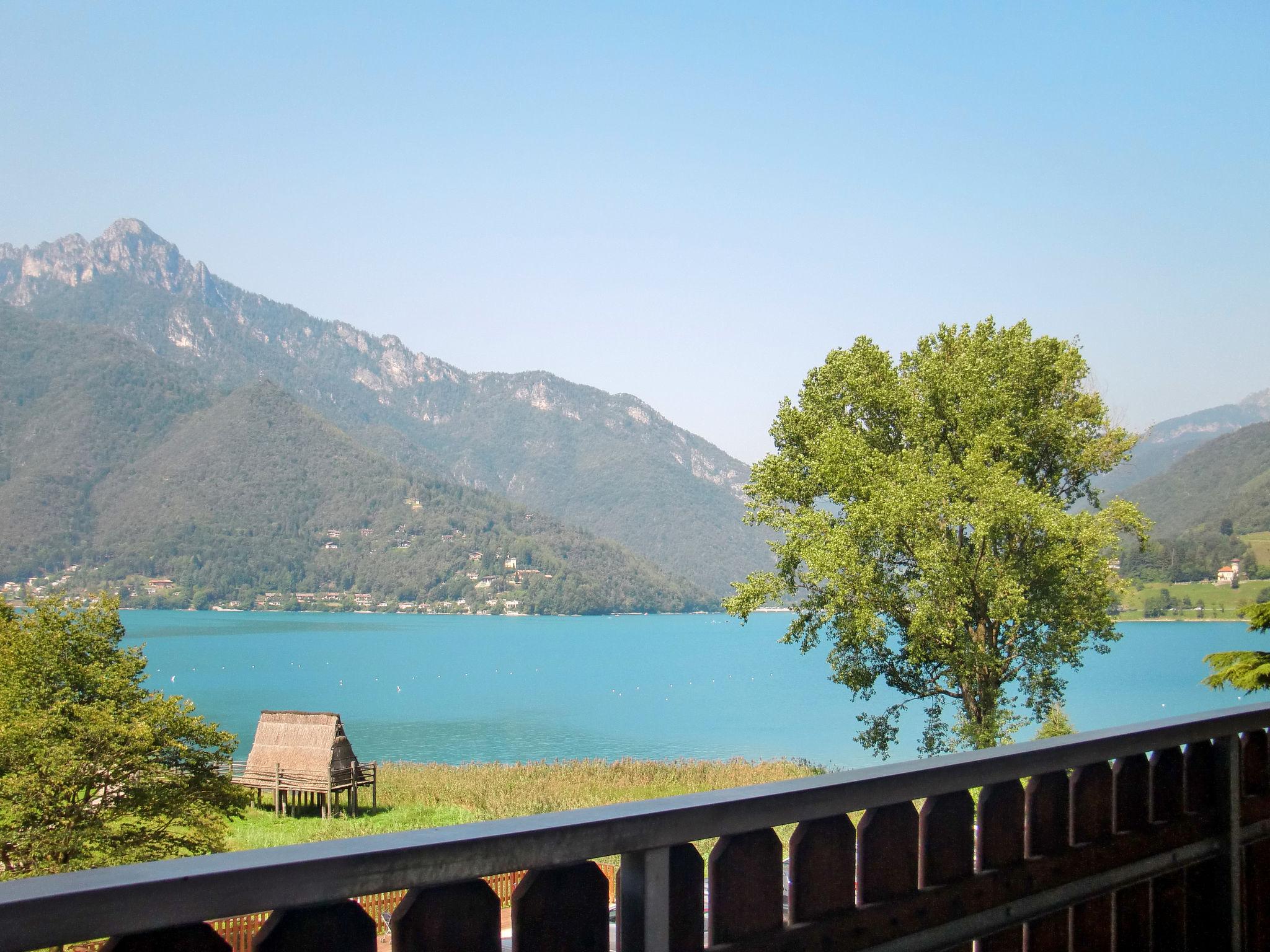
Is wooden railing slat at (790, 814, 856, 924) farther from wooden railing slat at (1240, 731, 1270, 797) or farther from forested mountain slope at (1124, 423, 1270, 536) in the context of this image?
forested mountain slope at (1124, 423, 1270, 536)

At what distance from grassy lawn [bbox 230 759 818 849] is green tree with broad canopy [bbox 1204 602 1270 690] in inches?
489

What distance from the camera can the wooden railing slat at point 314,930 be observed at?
97cm

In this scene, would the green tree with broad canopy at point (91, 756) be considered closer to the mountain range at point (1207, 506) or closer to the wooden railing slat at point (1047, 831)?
the wooden railing slat at point (1047, 831)

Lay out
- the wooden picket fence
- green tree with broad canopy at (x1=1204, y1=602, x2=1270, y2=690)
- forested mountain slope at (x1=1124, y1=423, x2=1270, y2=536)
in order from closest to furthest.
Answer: the wooden picket fence < green tree with broad canopy at (x1=1204, y1=602, x2=1270, y2=690) < forested mountain slope at (x1=1124, y1=423, x2=1270, y2=536)

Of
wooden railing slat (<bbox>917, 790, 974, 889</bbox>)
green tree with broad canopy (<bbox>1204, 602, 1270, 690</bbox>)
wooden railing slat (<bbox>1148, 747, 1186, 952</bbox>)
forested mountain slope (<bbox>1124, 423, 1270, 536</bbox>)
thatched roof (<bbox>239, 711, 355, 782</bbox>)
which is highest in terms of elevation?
forested mountain slope (<bbox>1124, 423, 1270, 536</bbox>)

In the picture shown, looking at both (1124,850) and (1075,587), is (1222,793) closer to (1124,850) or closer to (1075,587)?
(1124,850)

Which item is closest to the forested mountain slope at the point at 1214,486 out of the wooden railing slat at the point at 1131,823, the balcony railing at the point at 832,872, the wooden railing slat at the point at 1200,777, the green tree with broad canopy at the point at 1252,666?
the green tree with broad canopy at the point at 1252,666

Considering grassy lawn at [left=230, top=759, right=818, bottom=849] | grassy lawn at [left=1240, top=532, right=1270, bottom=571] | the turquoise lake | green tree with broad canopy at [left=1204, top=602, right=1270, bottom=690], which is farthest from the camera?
grassy lawn at [left=1240, top=532, right=1270, bottom=571]

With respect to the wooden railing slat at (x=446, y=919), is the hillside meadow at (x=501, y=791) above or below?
below

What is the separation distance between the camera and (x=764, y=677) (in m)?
91.9

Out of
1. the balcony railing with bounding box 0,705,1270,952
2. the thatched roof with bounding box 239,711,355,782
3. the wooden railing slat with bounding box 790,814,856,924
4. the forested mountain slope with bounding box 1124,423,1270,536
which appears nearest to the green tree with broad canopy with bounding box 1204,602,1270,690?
the balcony railing with bounding box 0,705,1270,952

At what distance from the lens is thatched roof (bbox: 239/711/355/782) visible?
2819 cm

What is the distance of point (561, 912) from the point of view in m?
1.17

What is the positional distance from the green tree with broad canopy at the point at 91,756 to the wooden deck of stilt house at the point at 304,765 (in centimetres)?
1293
